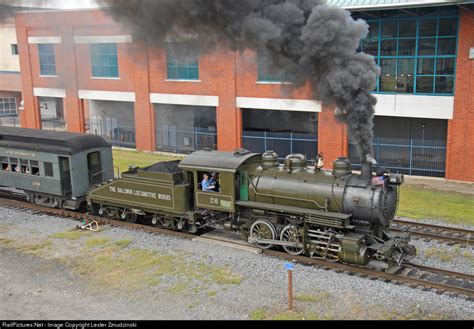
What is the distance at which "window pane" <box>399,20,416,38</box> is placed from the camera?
20.8 meters

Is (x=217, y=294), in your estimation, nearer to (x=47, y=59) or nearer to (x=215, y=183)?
(x=215, y=183)

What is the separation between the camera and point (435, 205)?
17.3m

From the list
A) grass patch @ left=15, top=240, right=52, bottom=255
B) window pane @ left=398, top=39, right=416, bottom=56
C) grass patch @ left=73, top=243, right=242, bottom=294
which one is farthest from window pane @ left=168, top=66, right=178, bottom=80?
grass patch @ left=73, top=243, right=242, bottom=294

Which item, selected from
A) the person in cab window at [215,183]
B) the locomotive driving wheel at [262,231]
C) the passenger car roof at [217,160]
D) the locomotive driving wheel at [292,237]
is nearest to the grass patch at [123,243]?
the passenger car roof at [217,160]

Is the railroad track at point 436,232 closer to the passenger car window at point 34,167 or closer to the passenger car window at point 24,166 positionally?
the passenger car window at point 34,167

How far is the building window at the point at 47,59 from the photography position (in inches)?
1264

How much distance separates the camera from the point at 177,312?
932 cm

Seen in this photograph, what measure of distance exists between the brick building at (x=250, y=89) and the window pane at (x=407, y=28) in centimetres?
6

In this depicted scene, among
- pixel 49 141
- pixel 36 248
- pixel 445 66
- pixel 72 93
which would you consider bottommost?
pixel 36 248

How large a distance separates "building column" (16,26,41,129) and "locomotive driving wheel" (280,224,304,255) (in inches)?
1061

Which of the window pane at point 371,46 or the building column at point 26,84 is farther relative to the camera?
the building column at point 26,84

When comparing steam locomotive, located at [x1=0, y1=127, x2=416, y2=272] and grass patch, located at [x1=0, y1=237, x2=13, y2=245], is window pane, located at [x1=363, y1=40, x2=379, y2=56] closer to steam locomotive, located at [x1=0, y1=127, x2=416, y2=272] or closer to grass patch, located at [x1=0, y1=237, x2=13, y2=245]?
steam locomotive, located at [x1=0, y1=127, x2=416, y2=272]

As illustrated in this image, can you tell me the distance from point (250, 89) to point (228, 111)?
67.8 inches

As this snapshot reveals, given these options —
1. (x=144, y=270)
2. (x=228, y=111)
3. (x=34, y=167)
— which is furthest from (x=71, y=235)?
(x=228, y=111)
